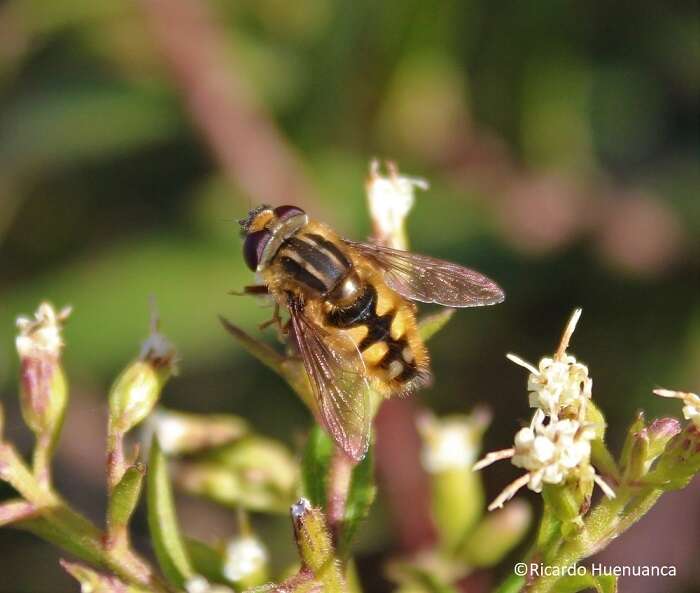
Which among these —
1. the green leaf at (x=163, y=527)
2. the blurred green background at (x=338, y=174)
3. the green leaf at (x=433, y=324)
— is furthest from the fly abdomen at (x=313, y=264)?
the blurred green background at (x=338, y=174)

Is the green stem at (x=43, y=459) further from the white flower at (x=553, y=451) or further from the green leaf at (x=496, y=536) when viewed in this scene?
the green leaf at (x=496, y=536)

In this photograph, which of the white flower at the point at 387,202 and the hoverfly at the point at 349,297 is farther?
the white flower at the point at 387,202

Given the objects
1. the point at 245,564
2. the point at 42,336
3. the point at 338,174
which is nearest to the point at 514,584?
the point at 245,564

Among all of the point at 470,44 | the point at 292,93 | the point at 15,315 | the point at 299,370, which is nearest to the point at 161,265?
the point at 15,315

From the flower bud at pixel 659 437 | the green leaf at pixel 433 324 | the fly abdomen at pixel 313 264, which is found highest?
the fly abdomen at pixel 313 264

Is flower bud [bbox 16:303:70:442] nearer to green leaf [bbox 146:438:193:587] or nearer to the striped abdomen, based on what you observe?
green leaf [bbox 146:438:193:587]

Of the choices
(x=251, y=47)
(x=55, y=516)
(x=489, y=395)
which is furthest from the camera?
(x=251, y=47)

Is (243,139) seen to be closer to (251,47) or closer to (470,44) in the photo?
(251,47)
